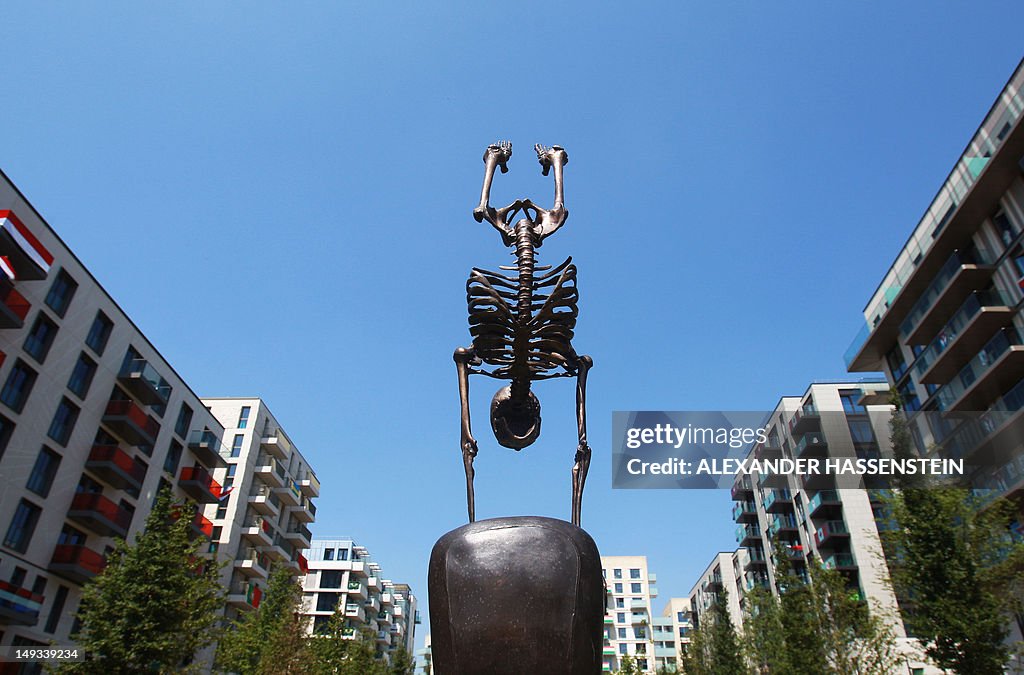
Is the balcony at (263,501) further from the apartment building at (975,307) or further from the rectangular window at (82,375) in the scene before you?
the apartment building at (975,307)

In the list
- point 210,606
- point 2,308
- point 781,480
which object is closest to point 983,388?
point 781,480

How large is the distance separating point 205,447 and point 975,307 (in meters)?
38.6

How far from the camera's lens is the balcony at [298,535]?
52250 millimetres

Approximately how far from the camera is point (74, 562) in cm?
2766

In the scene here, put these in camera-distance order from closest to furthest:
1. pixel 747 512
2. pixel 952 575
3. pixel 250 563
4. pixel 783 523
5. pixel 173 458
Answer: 1. pixel 952 575
2. pixel 173 458
3. pixel 250 563
4. pixel 783 523
5. pixel 747 512

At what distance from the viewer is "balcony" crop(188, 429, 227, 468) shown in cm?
3909

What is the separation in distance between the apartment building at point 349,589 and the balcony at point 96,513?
37.2 m

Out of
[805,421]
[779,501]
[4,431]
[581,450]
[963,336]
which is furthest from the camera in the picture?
[779,501]

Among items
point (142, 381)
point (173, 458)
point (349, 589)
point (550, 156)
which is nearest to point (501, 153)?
point (550, 156)

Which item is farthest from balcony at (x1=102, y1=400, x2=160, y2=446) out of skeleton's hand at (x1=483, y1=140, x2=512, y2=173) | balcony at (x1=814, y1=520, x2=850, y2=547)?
balcony at (x1=814, y1=520, x2=850, y2=547)

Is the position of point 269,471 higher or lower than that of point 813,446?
lower

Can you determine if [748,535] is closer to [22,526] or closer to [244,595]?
[244,595]

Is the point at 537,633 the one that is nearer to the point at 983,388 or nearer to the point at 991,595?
the point at 991,595

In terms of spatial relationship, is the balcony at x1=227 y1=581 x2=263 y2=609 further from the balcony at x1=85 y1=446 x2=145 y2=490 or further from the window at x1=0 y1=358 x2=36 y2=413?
the window at x1=0 y1=358 x2=36 y2=413
